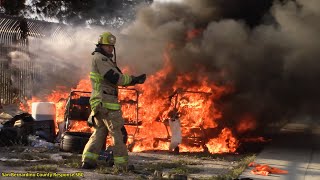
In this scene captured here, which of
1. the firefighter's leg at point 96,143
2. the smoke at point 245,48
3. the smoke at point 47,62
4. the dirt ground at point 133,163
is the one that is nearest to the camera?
the dirt ground at point 133,163

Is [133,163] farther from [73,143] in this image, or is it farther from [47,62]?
[47,62]

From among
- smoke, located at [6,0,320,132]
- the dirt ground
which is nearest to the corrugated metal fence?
smoke, located at [6,0,320,132]

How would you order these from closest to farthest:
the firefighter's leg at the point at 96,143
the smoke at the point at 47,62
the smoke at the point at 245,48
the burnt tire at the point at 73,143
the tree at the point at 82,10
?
1. the firefighter's leg at the point at 96,143
2. the burnt tire at the point at 73,143
3. the smoke at the point at 245,48
4. the smoke at the point at 47,62
5. the tree at the point at 82,10

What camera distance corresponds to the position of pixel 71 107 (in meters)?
8.53

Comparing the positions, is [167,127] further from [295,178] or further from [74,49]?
[74,49]

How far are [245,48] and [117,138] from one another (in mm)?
4051

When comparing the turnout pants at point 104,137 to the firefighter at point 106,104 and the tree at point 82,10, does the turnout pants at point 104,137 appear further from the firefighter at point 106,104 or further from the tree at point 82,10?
the tree at point 82,10

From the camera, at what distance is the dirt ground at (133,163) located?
19.5ft

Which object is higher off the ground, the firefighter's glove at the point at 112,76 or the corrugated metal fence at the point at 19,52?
the corrugated metal fence at the point at 19,52

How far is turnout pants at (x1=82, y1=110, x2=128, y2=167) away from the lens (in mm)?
6207

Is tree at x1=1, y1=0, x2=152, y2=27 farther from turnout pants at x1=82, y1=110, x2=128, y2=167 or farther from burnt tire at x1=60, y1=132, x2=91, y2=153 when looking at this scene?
turnout pants at x1=82, y1=110, x2=128, y2=167

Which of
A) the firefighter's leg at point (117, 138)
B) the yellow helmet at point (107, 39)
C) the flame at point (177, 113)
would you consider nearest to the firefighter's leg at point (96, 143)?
the firefighter's leg at point (117, 138)

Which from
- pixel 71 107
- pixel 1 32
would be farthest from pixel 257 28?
pixel 1 32

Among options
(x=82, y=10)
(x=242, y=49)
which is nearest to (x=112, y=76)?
(x=242, y=49)
